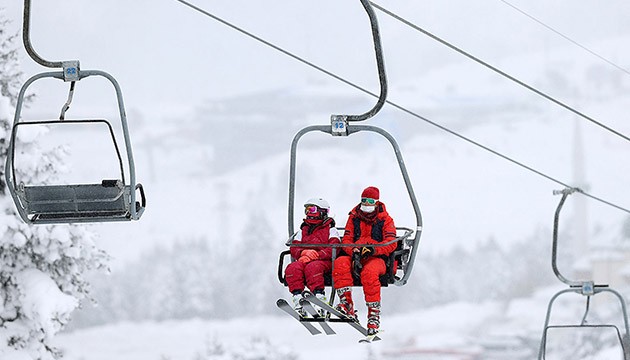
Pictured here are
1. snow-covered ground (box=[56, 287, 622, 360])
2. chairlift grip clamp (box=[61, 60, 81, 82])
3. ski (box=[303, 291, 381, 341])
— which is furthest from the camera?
snow-covered ground (box=[56, 287, 622, 360])

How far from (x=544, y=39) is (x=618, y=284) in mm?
22378

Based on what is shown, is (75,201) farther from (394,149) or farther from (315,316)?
(394,149)

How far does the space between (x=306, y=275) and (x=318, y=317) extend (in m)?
0.36

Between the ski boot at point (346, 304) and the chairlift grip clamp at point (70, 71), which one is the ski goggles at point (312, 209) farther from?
the chairlift grip clamp at point (70, 71)

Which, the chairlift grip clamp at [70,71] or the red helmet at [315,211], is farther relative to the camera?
the red helmet at [315,211]

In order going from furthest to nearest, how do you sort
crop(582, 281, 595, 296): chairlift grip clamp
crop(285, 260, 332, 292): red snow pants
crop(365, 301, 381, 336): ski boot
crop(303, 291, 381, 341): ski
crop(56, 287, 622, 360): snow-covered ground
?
crop(56, 287, 622, 360): snow-covered ground → crop(582, 281, 595, 296): chairlift grip clamp → crop(285, 260, 332, 292): red snow pants → crop(365, 301, 381, 336): ski boot → crop(303, 291, 381, 341): ski

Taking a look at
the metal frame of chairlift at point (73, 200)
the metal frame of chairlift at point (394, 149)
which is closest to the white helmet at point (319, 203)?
the metal frame of chairlift at point (394, 149)

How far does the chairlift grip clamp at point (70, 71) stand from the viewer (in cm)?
499

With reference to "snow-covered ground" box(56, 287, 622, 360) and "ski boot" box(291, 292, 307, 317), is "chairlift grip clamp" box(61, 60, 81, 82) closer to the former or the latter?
"ski boot" box(291, 292, 307, 317)

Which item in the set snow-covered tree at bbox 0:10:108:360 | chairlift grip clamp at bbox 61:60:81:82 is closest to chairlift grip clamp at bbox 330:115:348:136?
chairlift grip clamp at bbox 61:60:81:82

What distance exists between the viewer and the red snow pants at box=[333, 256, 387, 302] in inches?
216

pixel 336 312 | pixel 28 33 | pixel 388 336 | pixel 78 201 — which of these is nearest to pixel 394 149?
pixel 336 312

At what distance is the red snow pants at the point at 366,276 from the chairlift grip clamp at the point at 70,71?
1.54 meters

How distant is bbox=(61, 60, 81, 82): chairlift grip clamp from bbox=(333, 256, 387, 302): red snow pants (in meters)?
1.54
